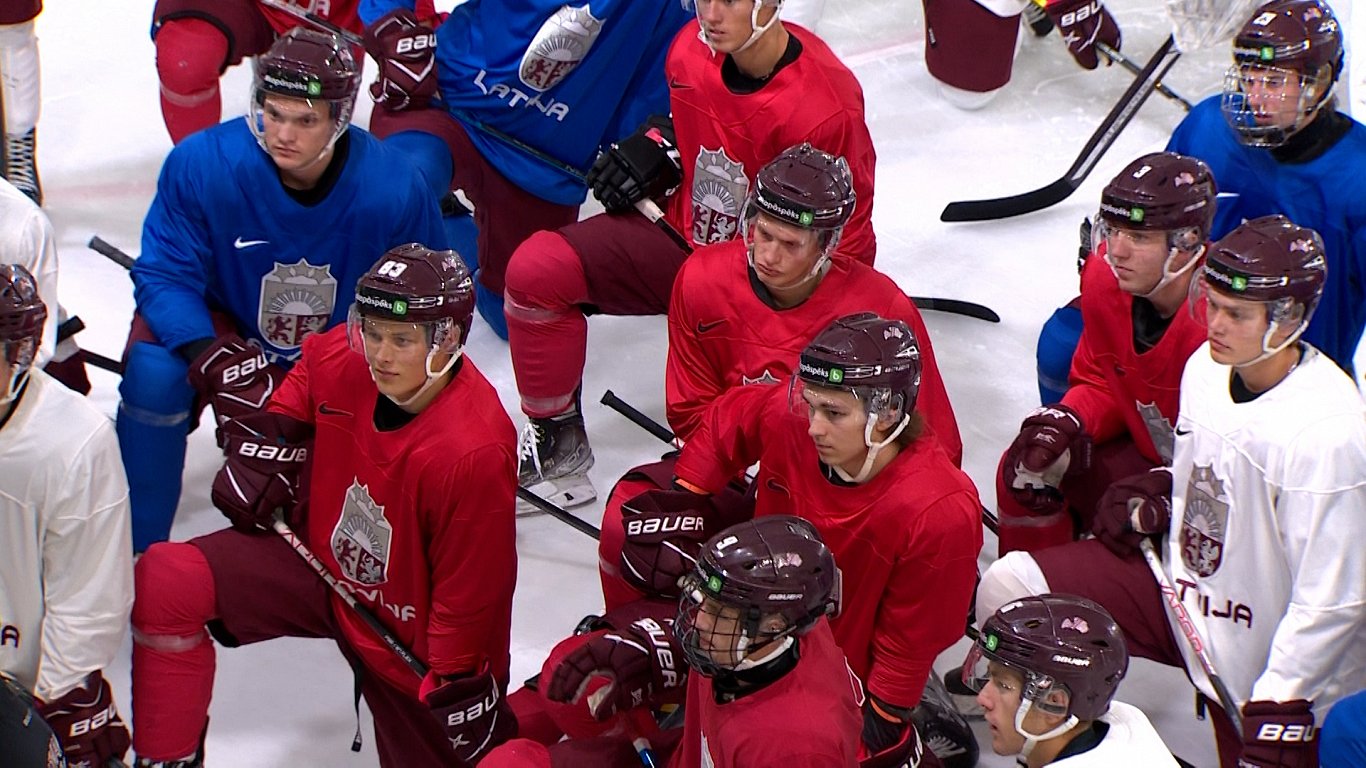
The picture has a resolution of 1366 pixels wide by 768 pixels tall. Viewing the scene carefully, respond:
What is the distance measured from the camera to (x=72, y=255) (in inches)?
183

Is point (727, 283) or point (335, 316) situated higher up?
point (727, 283)

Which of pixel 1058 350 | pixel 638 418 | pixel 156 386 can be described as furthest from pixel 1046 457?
pixel 156 386

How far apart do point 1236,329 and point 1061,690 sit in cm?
76

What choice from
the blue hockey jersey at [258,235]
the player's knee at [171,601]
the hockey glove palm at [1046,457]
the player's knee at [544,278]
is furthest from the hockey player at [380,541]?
the hockey glove palm at [1046,457]

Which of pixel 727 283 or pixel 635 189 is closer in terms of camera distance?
pixel 727 283

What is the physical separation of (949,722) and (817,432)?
31.4 inches

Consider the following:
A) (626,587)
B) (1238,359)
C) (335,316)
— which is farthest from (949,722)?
(335,316)

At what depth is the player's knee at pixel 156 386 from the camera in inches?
137

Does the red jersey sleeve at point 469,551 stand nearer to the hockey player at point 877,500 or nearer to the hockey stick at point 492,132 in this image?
the hockey player at point 877,500

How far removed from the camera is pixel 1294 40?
3436 millimetres

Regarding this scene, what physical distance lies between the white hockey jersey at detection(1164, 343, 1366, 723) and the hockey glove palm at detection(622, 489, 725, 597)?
0.82 meters

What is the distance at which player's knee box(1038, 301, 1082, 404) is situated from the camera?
378cm

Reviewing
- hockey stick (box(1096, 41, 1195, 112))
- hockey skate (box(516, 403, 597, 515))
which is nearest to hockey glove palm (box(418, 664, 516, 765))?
hockey skate (box(516, 403, 597, 515))

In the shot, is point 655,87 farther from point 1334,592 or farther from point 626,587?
point 1334,592
